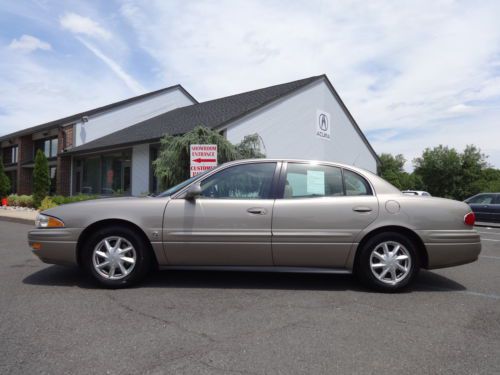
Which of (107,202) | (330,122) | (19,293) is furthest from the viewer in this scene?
(330,122)

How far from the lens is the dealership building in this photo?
1675 cm

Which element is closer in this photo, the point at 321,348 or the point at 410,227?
the point at 321,348

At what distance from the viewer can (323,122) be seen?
2012cm

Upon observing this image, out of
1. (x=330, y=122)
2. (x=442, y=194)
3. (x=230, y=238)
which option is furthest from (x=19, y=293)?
(x=442, y=194)

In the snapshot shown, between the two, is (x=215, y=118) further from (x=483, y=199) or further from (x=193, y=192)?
(x=193, y=192)

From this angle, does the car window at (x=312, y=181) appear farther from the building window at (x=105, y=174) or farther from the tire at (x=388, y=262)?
the building window at (x=105, y=174)

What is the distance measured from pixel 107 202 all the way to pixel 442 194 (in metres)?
47.2

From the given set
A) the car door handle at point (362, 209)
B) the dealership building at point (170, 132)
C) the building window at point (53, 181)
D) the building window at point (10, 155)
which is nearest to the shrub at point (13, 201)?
the dealership building at point (170, 132)

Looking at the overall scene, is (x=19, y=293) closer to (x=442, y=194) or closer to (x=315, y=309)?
(x=315, y=309)

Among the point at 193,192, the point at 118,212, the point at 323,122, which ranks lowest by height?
the point at 118,212

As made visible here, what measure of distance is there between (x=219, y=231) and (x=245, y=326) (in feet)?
4.10

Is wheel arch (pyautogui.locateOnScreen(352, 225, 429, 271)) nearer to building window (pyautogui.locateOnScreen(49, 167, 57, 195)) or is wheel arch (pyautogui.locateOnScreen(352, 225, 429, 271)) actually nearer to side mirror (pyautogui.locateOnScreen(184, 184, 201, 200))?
side mirror (pyautogui.locateOnScreen(184, 184, 201, 200))

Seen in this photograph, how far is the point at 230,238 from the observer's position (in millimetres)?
4234

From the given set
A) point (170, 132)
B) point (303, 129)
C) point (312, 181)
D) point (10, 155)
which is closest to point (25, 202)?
point (170, 132)
